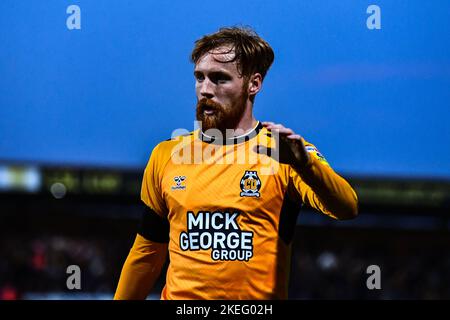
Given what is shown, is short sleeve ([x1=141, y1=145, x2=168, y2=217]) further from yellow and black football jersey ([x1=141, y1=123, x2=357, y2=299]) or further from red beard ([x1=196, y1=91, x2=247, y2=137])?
red beard ([x1=196, y1=91, x2=247, y2=137])

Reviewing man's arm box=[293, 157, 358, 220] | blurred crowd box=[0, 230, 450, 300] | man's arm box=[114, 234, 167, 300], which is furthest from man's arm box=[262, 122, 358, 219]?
blurred crowd box=[0, 230, 450, 300]

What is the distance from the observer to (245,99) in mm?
3770

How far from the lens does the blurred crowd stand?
32.4 feet

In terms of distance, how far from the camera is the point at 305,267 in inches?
406

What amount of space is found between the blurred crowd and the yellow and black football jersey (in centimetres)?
624

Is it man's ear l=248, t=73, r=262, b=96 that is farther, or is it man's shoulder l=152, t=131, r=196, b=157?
man's shoulder l=152, t=131, r=196, b=157

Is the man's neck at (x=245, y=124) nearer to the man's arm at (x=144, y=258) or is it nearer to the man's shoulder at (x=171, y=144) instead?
the man's shoulder at (x=171, y=144)

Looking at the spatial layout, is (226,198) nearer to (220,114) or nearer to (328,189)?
(220,114)

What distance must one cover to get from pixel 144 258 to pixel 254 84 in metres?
1.11

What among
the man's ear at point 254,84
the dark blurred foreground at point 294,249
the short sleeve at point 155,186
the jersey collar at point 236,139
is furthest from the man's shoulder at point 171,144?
the dark blurred foreground at point 294,249

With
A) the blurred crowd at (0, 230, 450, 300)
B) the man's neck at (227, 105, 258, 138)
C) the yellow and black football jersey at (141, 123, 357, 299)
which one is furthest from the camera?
the blurred crowd at (0, 230, 450, 300)

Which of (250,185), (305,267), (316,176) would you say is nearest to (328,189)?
(316,176)

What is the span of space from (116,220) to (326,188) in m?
7.60

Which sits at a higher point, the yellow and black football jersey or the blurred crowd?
the yellow and black football jersey
